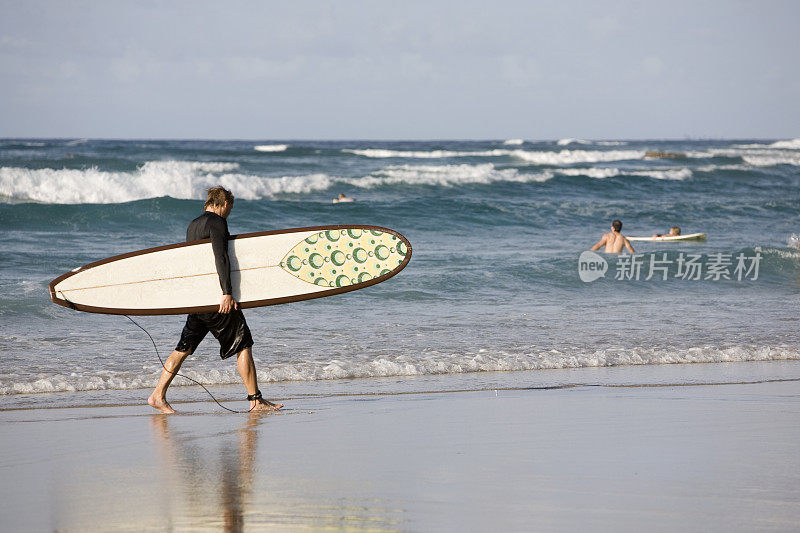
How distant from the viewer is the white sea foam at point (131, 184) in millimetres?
21812

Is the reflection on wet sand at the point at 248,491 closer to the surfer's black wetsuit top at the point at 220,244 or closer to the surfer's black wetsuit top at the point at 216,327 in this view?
the surfer's black wetsuit top at the point at 216,327

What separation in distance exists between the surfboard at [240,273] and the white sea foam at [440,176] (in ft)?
68.1

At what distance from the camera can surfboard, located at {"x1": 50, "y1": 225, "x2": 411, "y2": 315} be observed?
228 inches

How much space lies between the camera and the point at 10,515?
3482 mm

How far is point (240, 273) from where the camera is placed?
5.88 metres

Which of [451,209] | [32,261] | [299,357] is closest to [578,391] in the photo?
[299,357]

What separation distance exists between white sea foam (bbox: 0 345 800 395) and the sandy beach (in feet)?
2.09

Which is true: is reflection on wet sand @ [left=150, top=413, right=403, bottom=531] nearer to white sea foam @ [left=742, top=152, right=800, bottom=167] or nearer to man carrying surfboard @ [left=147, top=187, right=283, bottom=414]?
man carrying surfboard @ [left=147, top=187, right=283, bottom=414]

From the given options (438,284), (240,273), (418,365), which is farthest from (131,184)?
(240,273)

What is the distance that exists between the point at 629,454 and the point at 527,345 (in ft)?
11.9

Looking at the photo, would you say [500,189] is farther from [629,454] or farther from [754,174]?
[629,454]
